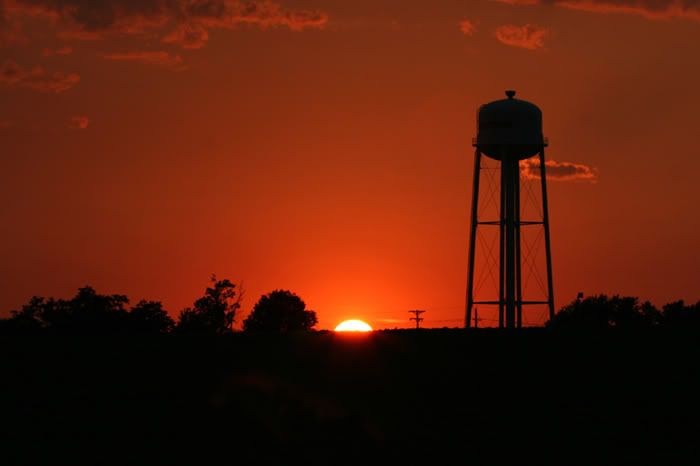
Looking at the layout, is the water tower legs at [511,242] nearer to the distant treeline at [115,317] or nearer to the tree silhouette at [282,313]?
the distant treeline at [115,317]

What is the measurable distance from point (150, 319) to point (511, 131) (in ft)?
95.6

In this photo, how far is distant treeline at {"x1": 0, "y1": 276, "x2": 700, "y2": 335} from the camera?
85188 mm

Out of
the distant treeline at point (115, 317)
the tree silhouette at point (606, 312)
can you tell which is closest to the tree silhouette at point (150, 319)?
the distant treeline at point (115, 317)

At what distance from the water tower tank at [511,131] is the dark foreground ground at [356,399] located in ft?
101

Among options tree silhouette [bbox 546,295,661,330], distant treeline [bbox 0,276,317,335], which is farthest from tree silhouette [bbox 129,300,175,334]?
tree silhouette [bbox 546,295,661,330]

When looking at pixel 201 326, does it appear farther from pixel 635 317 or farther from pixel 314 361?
pixel 314 361

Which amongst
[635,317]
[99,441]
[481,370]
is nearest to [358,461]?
[99,441]

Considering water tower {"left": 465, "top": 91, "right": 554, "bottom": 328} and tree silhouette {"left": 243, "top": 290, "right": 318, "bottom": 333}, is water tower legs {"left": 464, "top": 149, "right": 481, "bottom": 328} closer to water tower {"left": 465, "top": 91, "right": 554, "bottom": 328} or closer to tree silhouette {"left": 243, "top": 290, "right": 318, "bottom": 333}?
water tower {"left": 465, "top": 91, "right": 554, "bottom": 328}

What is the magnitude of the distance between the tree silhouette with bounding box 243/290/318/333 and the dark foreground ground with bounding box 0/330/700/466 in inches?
3572

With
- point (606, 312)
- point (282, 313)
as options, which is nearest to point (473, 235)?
point (606, 312)

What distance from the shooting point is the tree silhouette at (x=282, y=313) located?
5645 inches

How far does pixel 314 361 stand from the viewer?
4825 centimetres

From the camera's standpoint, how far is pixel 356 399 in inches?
1703

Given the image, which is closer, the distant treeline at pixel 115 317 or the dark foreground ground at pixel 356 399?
the dark foreground ground at pixel 356 399
